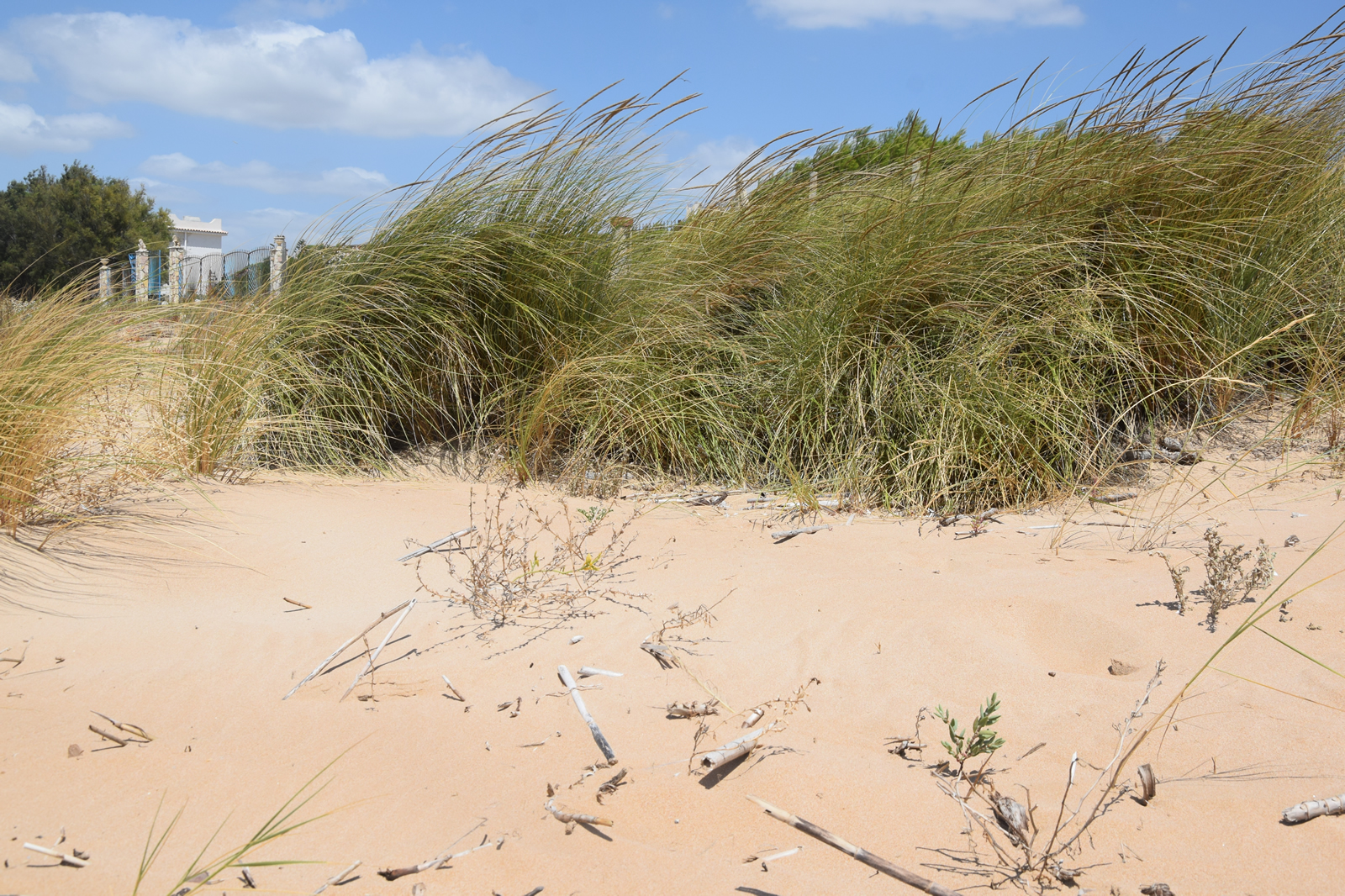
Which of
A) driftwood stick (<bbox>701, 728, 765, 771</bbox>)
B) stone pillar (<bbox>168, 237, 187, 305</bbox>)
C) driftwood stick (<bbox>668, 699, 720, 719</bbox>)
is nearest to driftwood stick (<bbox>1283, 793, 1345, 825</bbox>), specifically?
driftwood stick (<bbox>701, 728, 765, 771</bbox>)

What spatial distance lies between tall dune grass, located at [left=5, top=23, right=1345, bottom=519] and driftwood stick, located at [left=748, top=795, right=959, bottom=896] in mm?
1992

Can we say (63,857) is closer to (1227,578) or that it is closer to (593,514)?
(593,514)

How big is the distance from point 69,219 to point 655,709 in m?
25.6

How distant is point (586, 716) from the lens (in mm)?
1815

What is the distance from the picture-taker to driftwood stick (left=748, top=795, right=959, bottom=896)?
4.31 ft

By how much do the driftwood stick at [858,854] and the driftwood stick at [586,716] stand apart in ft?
1.06

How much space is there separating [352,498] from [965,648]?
2386 mm

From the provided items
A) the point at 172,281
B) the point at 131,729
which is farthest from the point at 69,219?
the point at 131,729

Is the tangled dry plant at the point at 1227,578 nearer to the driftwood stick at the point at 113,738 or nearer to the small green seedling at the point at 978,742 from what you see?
the small green seedling at the point at 978,742

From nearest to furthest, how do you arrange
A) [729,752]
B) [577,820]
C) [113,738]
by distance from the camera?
[577,820], [729,752], [113,738]

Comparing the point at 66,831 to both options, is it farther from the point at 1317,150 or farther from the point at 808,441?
the point at 1317,150

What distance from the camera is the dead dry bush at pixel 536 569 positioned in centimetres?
239

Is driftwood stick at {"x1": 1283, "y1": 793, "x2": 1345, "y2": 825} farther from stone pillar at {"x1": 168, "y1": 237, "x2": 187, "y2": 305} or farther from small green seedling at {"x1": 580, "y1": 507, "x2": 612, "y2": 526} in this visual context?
stone pillar at {"x1": 168, "y1": 237, "x2": 187, "y2": 305}

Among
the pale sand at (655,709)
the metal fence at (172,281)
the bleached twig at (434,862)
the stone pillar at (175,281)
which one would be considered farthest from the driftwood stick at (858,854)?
the stone pillar at (175,281)
